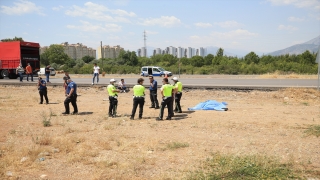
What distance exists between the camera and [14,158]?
692 centimetres

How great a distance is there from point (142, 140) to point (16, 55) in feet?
87.0

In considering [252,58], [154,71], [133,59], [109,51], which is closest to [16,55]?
[154,71]

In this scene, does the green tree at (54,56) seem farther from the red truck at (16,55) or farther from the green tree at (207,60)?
the red truck at (16,55)

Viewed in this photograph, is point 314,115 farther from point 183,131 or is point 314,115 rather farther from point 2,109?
point 2,109

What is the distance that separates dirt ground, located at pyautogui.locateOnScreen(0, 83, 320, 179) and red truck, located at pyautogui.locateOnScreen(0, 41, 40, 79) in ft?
56.3

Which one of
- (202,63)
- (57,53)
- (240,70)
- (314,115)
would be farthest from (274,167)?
(57,53)

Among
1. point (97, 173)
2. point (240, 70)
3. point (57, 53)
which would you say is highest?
point (57, 53)

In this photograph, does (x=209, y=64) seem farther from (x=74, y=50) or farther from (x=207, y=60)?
(x=74, y=50)

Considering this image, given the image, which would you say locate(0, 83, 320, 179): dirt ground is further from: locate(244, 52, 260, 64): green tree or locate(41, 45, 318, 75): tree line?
locate(244, 52, 260, 64): green tree

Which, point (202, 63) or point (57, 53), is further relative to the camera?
point (57, 53)

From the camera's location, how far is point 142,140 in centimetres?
872

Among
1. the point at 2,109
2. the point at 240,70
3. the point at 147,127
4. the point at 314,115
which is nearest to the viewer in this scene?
the point at 147,127

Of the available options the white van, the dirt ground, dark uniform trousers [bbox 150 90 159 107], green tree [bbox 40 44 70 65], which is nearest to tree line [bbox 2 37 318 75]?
A: green tree [bbox 40 44 70 65]

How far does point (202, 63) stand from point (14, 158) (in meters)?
61.1
